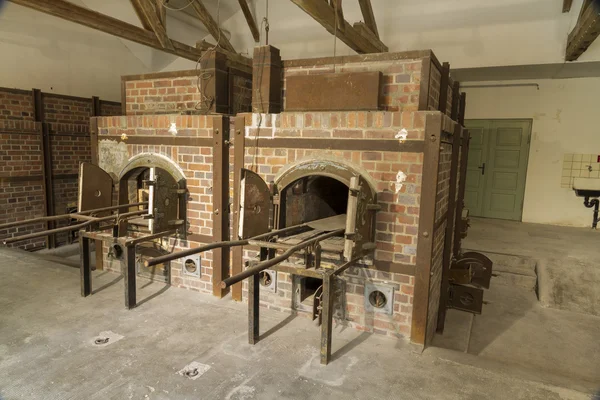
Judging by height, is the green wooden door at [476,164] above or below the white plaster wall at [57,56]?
below

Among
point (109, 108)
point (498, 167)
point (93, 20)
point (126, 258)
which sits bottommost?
point (126, 258)

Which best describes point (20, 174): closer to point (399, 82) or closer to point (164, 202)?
point (164, 202)

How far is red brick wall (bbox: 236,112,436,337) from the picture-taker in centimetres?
271

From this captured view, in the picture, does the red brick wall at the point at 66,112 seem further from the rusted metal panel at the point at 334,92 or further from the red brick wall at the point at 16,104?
the rusted metal panel at the point at 334,92

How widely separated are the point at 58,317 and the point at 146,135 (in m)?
1.69

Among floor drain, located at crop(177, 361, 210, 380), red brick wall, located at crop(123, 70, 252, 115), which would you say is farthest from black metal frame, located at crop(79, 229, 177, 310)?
red brick wall, located at crop(123, 70, 252, 115)

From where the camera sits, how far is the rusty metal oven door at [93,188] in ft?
11.3

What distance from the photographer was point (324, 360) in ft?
7.98

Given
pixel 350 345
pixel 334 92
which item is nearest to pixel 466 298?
pixel 350 345

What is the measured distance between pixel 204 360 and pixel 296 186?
1.50 meters

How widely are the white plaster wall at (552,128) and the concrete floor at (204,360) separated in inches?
215

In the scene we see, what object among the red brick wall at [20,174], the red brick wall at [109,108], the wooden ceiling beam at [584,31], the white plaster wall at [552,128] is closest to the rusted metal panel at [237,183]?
the wooden ceiling beam at [584,31]

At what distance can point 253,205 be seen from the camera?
2820 millimetres

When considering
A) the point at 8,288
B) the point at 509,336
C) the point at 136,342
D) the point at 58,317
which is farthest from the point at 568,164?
the point at 8,288
